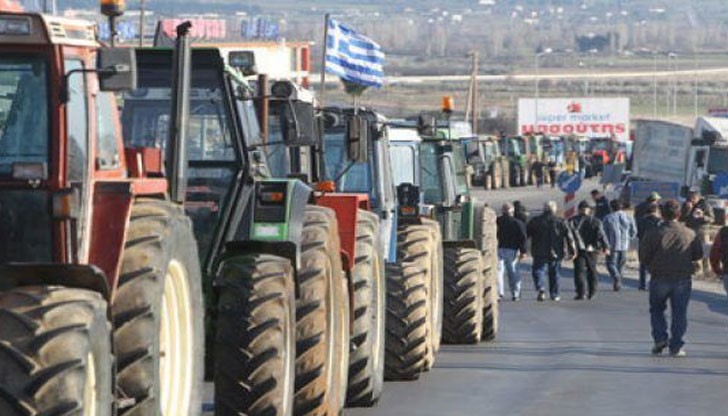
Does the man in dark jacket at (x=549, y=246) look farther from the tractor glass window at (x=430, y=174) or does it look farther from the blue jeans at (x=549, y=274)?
the tractor glass window at (x=430, y=174)

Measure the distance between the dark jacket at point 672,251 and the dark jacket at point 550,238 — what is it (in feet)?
40.2

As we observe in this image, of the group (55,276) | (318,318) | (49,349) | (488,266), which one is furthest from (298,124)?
(488,266)

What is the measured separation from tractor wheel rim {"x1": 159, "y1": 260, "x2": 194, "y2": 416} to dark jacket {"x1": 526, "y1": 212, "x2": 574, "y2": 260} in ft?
80.8

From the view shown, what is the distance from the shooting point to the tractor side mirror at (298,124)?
1529cm

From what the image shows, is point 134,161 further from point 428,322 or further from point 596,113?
point 596,113

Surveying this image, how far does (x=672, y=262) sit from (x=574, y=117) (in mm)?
102735

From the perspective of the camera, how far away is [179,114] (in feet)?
43.2

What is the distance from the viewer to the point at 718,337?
27.9 m

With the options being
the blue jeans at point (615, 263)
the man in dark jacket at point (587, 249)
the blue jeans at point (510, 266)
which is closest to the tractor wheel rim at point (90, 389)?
the blue jeans at point (510, 266)

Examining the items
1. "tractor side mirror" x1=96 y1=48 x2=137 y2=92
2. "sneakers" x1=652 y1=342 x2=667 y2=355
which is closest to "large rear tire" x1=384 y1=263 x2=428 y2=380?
"sneakers" x1=652 y1=342 x2=667 y2=355

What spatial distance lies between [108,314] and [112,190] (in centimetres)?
103

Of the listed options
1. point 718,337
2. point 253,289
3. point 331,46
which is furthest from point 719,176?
point 253,289

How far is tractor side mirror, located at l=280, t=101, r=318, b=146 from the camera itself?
15289mm

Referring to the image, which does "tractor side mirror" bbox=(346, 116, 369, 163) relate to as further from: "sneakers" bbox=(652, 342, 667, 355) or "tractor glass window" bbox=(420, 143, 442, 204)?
"tractor glass window" bbox=(420, 143, 442, 204)
